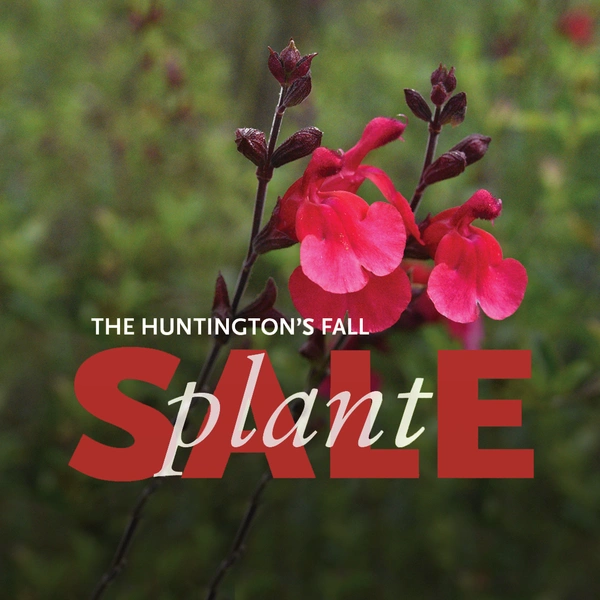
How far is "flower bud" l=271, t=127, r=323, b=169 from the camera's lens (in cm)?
58

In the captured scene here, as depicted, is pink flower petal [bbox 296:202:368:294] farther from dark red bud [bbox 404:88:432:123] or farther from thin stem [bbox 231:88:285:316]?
dark red bud [bbox 404:88:432:123]

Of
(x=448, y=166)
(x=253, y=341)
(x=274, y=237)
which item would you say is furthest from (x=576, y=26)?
(x=274, y=237)

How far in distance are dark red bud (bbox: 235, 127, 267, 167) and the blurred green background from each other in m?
0.77

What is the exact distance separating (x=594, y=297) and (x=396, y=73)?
87 cm

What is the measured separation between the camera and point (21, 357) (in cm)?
167

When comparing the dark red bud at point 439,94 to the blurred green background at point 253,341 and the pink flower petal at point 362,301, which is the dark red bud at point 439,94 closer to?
the pink flower petal at point 362,301

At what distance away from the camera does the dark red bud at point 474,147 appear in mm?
657

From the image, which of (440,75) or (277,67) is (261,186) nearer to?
(277,67)

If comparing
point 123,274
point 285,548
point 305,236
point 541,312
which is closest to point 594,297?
point 541,312

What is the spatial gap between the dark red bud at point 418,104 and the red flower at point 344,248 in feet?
0.29

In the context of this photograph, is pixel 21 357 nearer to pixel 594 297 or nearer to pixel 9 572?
pixel 9 572

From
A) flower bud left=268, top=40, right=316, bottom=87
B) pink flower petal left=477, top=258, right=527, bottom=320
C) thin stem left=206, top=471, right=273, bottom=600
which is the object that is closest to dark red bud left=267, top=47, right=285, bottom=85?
flower bud left=268, top=40, right=316, bottom=87

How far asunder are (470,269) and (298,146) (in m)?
0.19

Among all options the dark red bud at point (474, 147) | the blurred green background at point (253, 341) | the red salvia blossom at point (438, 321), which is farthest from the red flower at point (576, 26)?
the dark red bud at point (474, 147)
